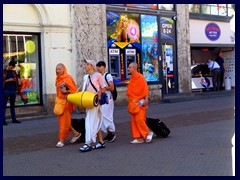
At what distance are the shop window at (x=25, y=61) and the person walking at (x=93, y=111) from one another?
18.6ft

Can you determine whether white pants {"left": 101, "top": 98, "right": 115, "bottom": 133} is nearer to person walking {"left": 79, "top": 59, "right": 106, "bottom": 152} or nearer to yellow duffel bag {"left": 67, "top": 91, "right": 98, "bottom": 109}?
person walking {"left": 79, "top": 59, "right": 106, "bottom": 152}

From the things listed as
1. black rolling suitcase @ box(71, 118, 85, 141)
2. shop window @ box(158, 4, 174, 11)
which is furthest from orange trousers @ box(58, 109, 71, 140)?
shop window @ box(158, 4, 174, 11)

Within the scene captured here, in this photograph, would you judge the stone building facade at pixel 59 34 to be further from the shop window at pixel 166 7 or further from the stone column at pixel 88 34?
the shop window at pixel 166 7

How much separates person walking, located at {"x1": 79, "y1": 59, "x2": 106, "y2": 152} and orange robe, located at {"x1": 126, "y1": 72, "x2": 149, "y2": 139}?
2.24 feet

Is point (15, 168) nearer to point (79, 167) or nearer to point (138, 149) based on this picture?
point (79, 167)

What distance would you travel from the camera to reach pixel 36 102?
43.3 ft

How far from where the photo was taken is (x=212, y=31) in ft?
61.0

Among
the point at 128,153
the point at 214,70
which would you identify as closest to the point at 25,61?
the point at 128,153

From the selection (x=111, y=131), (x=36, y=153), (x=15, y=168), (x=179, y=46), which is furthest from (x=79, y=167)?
(x=179, y=46)

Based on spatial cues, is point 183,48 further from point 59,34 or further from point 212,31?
point 59,34

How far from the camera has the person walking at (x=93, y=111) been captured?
740 centimetres

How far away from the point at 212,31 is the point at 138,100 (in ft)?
38.8

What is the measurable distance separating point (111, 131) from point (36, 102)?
5.60 meters

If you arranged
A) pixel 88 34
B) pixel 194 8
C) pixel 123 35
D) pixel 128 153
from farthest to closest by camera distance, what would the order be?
pixel 194 8
pixel 123 35
pixel 88 34
pixel 128 153
